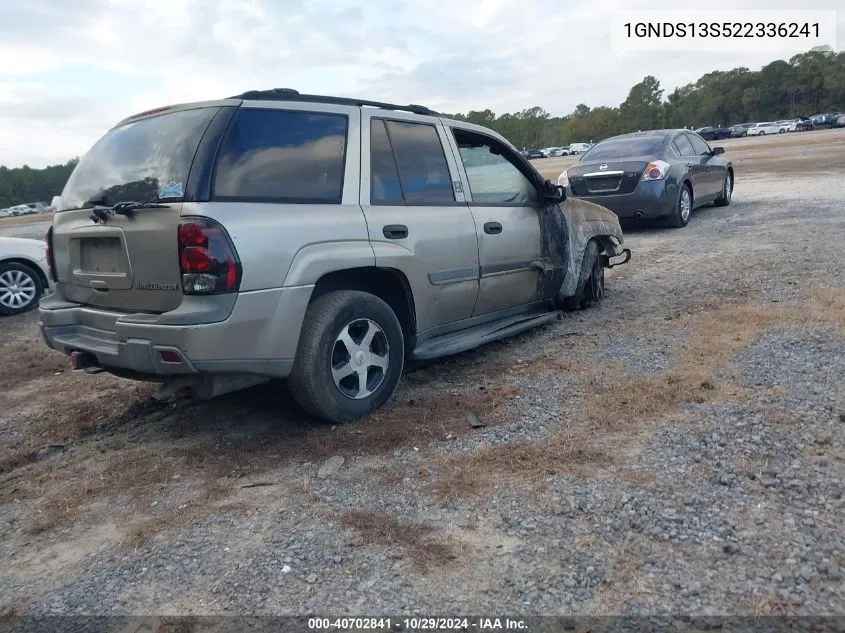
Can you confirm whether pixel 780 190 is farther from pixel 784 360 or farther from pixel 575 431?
pixel 575 431

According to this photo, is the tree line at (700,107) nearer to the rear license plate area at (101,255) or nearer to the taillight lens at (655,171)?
the taillight lens at (655,171)

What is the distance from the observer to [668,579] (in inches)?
106

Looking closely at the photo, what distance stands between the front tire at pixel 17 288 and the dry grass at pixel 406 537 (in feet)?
24.7

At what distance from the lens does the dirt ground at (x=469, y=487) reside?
2.73m

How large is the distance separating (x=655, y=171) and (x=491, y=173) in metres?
6.26

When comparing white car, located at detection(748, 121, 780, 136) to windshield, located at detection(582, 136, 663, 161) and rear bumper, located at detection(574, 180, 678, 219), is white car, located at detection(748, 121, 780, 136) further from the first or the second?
rear bumper, located at detection(574, 180, 678, 219)

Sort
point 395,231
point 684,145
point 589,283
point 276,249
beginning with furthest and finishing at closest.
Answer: point 684,145 → point 589,283 → point 395,231 → point 276,249

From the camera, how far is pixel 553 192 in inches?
243

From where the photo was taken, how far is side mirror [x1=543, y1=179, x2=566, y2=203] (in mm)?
6102

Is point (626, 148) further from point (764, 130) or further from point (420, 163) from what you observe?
point (764, 130)

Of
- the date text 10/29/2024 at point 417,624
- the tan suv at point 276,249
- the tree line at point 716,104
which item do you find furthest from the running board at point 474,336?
the tree line at point 716,104

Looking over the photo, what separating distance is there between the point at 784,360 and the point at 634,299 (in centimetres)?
253

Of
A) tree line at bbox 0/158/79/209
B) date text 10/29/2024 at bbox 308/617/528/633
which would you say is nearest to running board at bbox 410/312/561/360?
date text 10/29/2024 at bbox 308/617/528/633

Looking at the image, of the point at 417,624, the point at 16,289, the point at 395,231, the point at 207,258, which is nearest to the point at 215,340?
the point at 207,258
